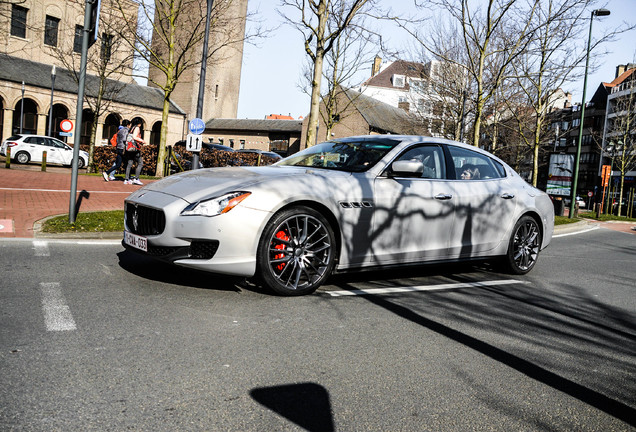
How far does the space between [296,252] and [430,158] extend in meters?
2.01

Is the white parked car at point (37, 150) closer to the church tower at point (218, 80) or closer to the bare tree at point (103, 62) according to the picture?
the bare tree at point (103, 62)

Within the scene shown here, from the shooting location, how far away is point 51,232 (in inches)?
303

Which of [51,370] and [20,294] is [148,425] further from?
[20,294]

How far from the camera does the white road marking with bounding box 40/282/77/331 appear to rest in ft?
12.4

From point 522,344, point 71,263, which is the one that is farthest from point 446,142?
point 71,263

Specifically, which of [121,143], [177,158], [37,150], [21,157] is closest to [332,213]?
[121,143]

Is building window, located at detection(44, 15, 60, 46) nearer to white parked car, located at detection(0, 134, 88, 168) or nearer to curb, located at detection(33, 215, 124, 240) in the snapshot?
white parked car, located at detection(0, 134, 88, 168)

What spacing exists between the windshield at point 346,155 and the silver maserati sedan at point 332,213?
13 mm

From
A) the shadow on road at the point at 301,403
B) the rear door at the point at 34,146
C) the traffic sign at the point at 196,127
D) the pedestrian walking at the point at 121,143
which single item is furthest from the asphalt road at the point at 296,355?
the rear door at the point at 34,146

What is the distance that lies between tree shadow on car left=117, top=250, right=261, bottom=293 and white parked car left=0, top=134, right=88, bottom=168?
24.5m

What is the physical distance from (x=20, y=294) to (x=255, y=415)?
109 inches

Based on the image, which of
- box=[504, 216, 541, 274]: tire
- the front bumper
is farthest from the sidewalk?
box=[504, 216, 541, 274]: tire

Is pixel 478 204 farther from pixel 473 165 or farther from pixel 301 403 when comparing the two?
pixel 301 403

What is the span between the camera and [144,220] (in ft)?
16.7
